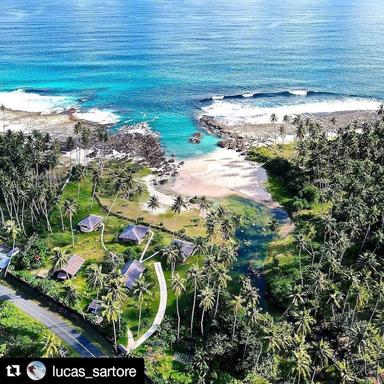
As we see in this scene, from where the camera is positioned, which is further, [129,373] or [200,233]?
[200,233]

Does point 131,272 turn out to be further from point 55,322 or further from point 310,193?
point 310,193

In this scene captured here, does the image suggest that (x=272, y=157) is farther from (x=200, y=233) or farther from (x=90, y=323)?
(x=90, y=323)

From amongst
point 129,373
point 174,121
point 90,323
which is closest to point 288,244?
point 90,323

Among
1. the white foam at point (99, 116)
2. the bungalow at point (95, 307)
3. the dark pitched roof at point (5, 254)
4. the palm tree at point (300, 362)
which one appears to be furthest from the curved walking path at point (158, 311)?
the white foam at point (99, 116)

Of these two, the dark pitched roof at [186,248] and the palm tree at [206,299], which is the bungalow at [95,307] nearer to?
the palm tree at [206,299]

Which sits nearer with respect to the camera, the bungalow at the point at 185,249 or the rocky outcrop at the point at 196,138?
the bungalow at the point at 185,249

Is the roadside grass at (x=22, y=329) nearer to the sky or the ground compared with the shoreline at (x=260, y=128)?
nearer to the ground
